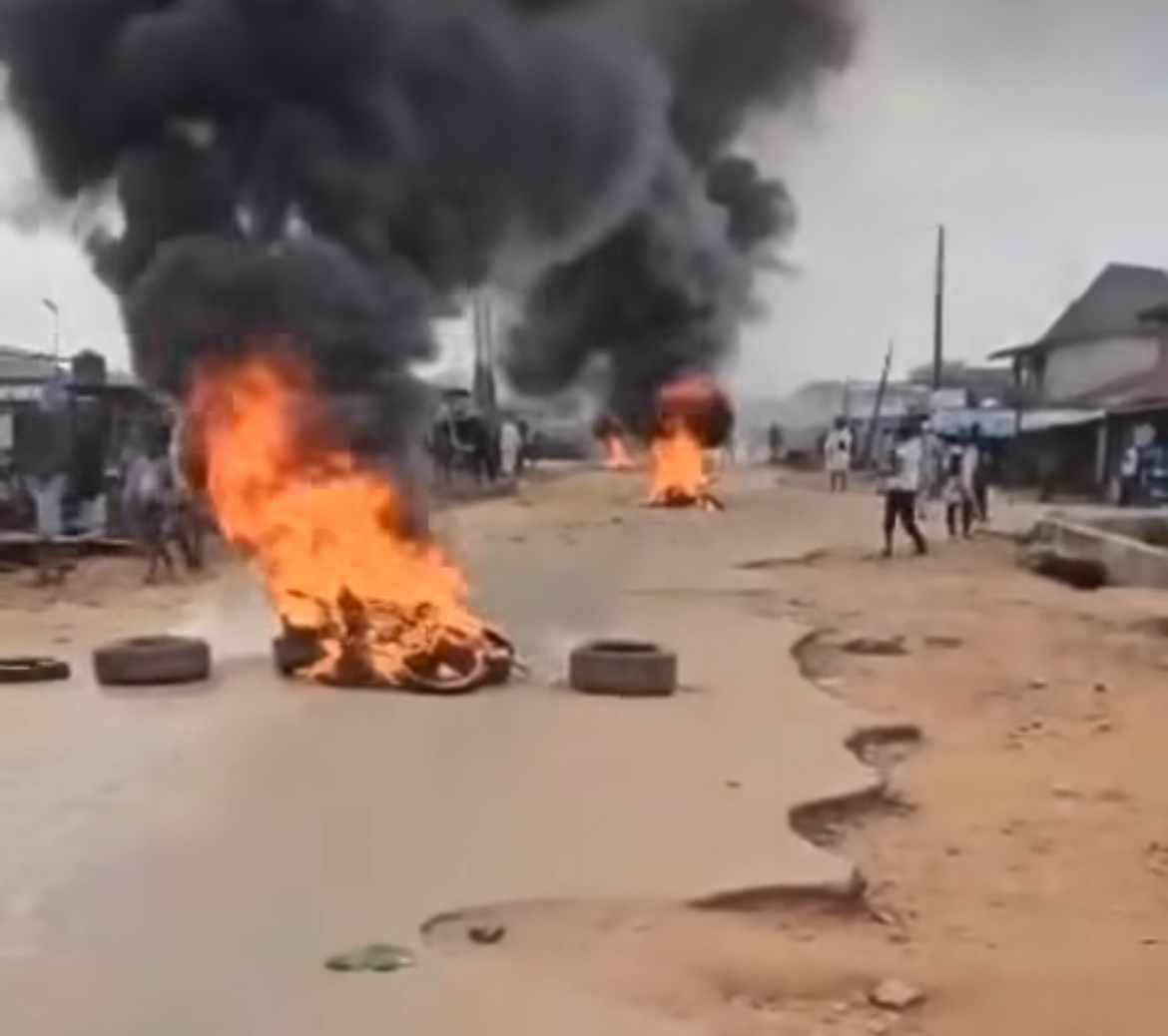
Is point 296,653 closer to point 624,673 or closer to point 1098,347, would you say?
point 624,673


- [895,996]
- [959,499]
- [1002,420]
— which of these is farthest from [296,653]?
[1002,420]

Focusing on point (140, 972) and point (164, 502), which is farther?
point (164, 502)

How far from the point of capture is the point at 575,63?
527 inches

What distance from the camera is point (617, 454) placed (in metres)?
46.9

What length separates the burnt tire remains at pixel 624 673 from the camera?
11.6 meters

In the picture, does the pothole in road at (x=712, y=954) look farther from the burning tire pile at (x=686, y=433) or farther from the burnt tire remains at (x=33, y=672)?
the burning tire pile at (x=686, y=433)

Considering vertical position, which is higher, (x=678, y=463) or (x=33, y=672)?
Answer: (x=678, y=463)

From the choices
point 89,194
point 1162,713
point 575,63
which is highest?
point 575,63

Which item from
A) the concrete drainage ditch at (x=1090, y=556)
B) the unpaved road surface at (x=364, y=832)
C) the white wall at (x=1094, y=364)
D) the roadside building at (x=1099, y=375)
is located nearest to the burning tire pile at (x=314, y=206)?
the unpaved road surface at (x=364, y=832)

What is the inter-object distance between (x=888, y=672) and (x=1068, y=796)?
445 cm

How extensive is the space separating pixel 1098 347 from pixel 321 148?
149ft

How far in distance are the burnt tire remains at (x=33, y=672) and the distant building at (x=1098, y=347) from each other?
131 feet

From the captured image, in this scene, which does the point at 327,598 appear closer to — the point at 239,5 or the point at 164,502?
the point at 239,5

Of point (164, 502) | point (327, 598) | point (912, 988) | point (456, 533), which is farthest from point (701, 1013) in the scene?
point (456, 533)
